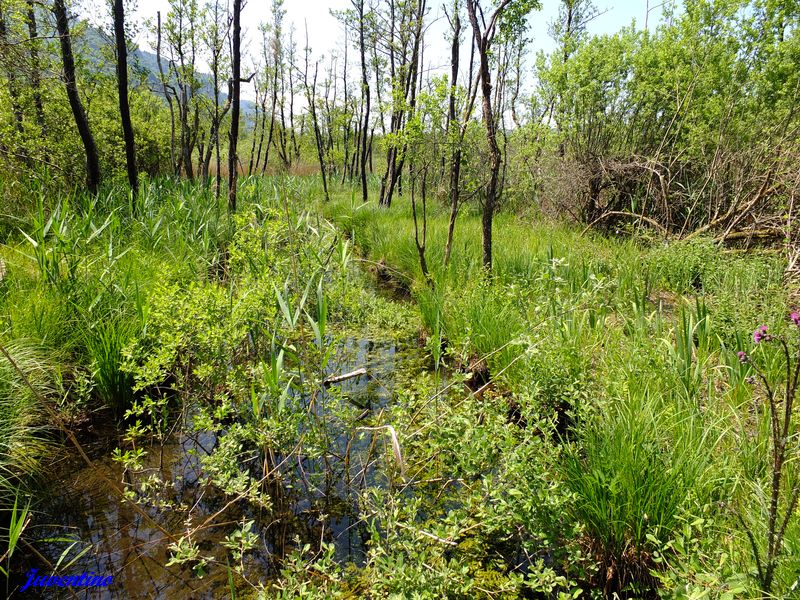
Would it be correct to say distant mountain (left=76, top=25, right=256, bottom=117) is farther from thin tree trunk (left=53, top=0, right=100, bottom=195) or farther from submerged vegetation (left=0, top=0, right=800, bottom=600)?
thin tree trunk (left=53, top=0, right=100, bottom=195)

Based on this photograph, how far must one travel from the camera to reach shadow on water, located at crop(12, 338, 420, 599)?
6.54 feet

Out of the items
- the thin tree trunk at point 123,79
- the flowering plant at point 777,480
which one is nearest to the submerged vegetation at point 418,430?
the flowering plant at point 777,480

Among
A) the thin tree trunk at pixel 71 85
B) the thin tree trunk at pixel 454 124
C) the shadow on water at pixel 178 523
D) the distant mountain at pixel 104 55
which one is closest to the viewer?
the shadow on water at pixel 178 523

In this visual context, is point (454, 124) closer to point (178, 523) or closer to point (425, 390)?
point (425, 390)

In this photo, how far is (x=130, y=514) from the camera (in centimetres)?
235

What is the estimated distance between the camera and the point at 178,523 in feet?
7.54

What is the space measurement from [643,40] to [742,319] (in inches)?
280

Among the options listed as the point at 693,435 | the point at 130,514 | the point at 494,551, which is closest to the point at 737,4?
the point at 693,435

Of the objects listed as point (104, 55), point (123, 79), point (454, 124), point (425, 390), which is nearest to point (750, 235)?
point (454, 124)

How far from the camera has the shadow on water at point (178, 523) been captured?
1.99 metres

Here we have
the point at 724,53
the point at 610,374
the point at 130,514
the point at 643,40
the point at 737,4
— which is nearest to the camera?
the point at 130,514

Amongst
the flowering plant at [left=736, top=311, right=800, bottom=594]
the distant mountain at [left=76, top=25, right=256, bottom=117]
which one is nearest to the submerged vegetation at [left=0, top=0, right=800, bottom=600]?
the flowering plant at [left=736, top=311, right=800, bottom=594]

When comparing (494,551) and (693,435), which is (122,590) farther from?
(693,435)

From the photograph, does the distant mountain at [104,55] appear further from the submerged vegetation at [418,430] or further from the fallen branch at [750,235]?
the fallen branch at [750,235]
